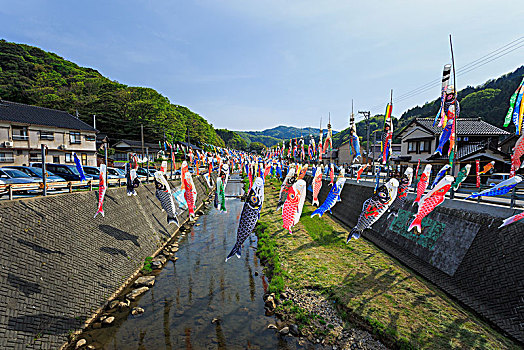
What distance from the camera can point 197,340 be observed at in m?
9.90

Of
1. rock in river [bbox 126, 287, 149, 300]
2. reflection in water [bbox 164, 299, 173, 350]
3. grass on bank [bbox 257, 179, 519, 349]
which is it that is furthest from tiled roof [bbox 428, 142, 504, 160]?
rock in river [bbox 126, 287, 149, 300]

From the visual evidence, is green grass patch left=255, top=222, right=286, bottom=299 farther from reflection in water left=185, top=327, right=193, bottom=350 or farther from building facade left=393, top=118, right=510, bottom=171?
building facade left=393, top=118, right=510, bottom=171

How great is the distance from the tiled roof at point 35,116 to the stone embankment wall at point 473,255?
3994 cm

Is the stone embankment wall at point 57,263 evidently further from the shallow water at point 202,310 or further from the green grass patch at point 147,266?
the shallow water at point 202,310

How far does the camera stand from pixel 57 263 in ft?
34.0

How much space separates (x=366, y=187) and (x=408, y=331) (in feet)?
48.8

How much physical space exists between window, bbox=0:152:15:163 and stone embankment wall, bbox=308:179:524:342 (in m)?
39.7

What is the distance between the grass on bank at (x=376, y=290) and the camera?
355 inches

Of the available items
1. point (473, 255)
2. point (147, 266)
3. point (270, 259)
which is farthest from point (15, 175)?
point (473, 255)

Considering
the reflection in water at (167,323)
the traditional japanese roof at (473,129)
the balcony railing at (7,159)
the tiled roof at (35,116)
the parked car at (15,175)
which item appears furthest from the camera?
the tiled roof at (35,116)

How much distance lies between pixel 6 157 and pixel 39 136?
158 inches

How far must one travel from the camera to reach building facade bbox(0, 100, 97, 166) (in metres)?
28.8

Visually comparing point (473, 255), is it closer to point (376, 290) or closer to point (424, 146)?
point (376, 290)

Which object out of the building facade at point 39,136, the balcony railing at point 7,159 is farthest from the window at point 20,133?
the balcony railing at point 7,159
